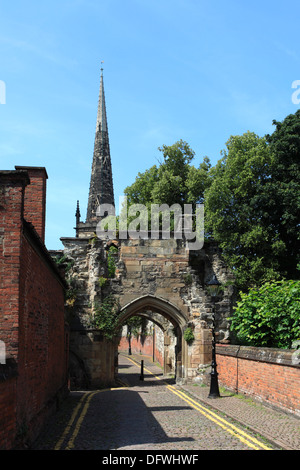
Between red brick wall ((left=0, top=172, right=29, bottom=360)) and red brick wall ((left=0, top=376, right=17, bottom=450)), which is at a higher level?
red brick wall ((left=0, top=172, right=29, bottom=360))

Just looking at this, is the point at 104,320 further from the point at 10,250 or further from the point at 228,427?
the point at 10,250

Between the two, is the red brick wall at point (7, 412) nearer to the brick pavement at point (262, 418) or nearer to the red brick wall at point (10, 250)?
the red brick wall at point (10, 250)

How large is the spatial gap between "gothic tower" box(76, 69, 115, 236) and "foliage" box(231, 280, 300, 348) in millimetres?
27818

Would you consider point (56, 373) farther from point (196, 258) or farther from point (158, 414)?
point (196, 258)

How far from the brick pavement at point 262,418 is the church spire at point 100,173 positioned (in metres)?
30.7

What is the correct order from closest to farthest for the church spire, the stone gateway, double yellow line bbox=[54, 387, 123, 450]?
double yellow line bbox=[54, 387, 123, 450] → the stone gateway → the church spire

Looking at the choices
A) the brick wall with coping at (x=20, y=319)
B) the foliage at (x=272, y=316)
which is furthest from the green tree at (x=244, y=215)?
the brick wall with coping at (x=20, y=319)

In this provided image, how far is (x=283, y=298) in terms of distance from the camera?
49.3ft

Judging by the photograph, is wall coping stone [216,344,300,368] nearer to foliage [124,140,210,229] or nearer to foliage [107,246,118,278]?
foliage [107,246,118,278]

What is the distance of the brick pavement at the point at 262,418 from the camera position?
357 inches

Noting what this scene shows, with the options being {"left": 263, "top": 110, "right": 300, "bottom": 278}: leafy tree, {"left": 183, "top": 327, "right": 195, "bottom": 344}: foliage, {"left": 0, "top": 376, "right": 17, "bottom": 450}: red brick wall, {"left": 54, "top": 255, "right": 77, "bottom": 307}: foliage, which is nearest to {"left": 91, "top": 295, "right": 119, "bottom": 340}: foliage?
{"left": 54, "top": 255, "right": 77, "bottom": 307}: foliage

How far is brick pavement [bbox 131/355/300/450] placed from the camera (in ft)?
29.8

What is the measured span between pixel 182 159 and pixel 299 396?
1167 inches
